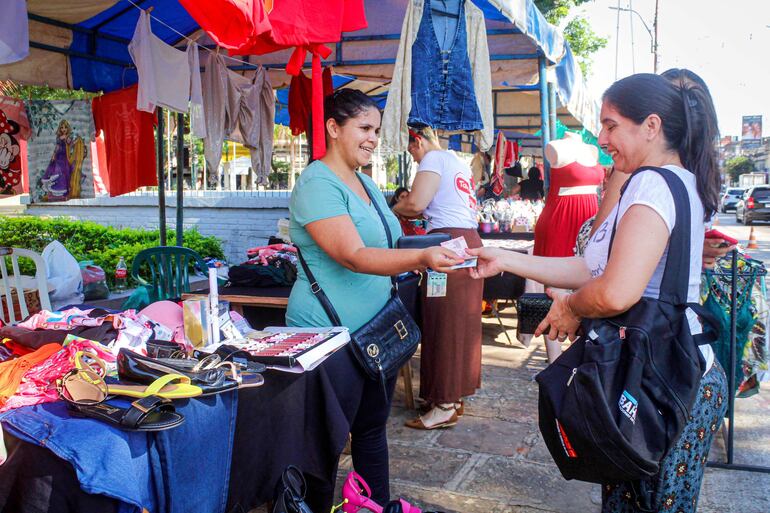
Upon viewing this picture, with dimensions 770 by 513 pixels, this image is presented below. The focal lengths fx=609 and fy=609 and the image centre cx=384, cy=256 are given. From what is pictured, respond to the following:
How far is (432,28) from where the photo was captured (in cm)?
416

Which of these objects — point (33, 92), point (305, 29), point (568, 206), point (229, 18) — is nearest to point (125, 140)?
point (33, 92)

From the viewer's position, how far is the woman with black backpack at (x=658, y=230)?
5.31 ft

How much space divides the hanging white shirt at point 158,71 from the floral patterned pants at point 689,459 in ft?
13.3

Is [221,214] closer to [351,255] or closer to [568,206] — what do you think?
[568,206]

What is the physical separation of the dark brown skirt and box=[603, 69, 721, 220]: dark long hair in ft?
8.44

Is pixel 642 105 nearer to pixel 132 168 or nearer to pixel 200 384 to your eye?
pixel 200 384

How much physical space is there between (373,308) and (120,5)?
3526 mm

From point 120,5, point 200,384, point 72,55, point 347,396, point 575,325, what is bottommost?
point 347,396

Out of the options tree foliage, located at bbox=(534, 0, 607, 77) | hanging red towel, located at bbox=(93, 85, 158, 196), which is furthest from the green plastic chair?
tree foliage, located at bbox=(534, 0, 607, 77)

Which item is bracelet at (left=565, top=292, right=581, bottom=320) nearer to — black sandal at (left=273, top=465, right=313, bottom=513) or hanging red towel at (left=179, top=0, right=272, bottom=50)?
black sandal at (left=273, top=465, right=313, bottom=513)

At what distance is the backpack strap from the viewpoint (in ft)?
5.40

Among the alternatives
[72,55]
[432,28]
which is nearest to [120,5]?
[72,55]

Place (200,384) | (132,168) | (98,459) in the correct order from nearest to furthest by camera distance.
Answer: (98,459), (200,384), (132,168)

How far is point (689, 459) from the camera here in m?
1.74
